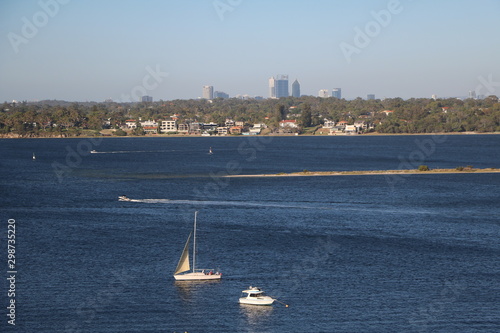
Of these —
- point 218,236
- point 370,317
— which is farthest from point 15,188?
point 370,317

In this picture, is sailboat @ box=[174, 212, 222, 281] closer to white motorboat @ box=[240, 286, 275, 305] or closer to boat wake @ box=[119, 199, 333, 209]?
white motorboat @ box=[240, 286, 275, 305]

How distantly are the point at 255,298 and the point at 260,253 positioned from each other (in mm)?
13991

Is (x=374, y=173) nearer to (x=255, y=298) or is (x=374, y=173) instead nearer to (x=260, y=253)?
(x=260, y=253)

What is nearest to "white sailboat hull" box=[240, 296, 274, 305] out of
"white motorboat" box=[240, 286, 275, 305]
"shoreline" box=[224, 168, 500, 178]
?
"white motorboat" box=[240, 286, 275, 305]

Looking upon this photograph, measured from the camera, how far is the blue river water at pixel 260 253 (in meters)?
42.7

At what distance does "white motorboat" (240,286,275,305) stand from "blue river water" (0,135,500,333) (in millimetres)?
438

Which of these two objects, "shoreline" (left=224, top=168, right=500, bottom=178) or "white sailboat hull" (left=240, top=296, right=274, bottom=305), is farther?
"shoreline" (left=224, top=168, right=500, bottom=178)

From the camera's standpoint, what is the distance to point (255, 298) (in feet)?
144

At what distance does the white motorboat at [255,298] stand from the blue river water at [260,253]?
438 mm

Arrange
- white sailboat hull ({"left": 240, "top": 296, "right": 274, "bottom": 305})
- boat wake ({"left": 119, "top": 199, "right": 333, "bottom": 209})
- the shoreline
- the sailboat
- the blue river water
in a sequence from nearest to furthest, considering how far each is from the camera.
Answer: the blue river water
white sailboat hull ({"left": 240, "top": 296, "right": 274, "bottom": 305})
the sailboat
boat wake ({"left": 119, "top": 199, "right": 333, "bottom": 209})
the shoreline

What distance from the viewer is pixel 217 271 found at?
52.0 m

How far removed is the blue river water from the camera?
4269 cm

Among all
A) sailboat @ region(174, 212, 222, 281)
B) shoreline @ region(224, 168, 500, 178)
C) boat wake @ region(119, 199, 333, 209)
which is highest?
shoreline @ region(224, 168, 500, 178)

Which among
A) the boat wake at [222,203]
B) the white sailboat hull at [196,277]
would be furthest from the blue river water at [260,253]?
the white sailboat hull at [196,277]
